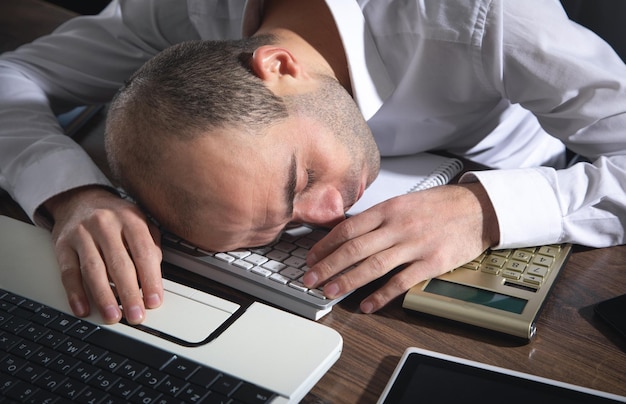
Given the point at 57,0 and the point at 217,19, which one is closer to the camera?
the point at 217,19

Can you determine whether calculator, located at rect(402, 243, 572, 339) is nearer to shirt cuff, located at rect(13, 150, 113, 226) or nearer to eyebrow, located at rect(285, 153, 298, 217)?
eyebrow, located at rect(285, 153, 298, 217)

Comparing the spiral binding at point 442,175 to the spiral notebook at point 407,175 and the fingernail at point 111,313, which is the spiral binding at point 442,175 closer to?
the spiral notebook at point 407,175

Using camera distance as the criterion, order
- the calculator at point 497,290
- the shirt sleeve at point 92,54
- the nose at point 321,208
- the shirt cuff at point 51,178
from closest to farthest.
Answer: the calculator at point 497,290, the nose at point 321,208, the shirt cuff at point 51,178, the shirt sleeve at point 92,54

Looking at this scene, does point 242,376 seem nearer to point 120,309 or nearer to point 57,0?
point 120,309

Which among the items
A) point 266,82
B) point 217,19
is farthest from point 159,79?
point 217,19

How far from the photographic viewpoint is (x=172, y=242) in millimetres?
791

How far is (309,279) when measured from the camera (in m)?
0.70

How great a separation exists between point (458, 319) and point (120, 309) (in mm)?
332

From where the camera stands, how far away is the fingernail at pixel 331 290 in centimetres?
69

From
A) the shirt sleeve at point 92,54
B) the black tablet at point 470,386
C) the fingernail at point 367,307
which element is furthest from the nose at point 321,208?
the shirt sleeve at point 92,54

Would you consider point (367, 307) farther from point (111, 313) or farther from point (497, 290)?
point (111, 313)

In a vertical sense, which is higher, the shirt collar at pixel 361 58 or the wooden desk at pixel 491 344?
the shirt collar at pixel 361 58

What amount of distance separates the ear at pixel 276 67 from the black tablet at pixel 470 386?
1.16 ft

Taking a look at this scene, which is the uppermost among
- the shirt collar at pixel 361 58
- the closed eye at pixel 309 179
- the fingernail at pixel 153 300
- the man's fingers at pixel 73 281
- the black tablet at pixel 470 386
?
the shirt collar at pixel 361 58
